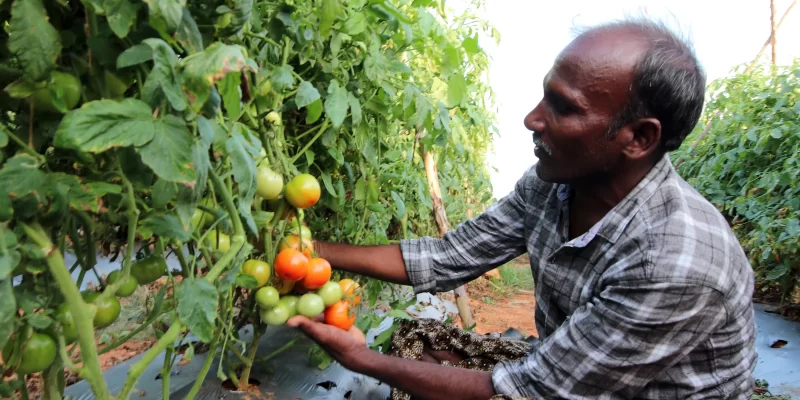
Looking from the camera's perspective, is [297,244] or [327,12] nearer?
[327,12]

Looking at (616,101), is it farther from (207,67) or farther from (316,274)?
(207,67)

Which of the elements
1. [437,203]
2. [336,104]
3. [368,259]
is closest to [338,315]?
[368,259]

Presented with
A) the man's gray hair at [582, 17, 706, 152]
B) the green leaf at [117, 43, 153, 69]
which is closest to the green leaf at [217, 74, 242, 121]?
the green leaf at [117, 43, 153, 69]

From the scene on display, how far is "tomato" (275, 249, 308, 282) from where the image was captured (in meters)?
1.20

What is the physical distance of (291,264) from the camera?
120 cm

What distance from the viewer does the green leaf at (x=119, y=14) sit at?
2.02 ft

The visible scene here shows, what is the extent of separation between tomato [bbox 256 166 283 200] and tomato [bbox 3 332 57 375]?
0.47 meters

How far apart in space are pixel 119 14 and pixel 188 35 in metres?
0.07

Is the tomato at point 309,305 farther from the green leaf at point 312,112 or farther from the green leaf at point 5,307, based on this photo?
the green leaf at point 5,307

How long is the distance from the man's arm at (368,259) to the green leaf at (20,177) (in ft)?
3.16

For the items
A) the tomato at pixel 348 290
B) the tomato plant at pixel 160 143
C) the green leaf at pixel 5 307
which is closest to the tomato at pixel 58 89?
the tomato plant at pixel 160 143

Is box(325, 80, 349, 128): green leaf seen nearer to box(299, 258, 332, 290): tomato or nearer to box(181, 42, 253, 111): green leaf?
box(299, 258, 332, 290): tomato

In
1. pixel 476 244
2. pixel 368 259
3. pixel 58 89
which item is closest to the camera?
pixel 58 89

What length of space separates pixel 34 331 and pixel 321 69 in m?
0.79
